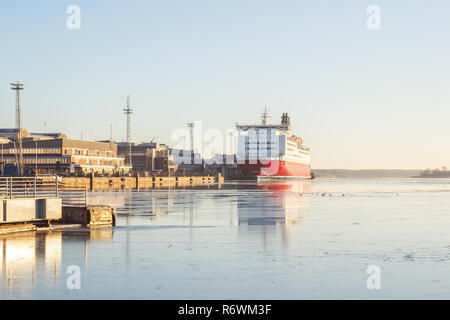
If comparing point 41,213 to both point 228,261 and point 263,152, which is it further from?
point 263,152

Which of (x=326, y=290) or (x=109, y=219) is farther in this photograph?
(x=109, y=219)

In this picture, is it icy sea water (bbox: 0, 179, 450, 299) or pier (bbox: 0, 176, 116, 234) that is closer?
icy sea water (bbox: 0, 179, 450, 299)

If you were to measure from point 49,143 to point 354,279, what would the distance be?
5644 inches

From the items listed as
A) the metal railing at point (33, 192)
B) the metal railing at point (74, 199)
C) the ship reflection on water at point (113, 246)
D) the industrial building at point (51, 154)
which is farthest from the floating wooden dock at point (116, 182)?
the ship reflection on water at point (113, 246)

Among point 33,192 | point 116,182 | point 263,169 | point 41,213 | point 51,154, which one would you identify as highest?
point 51,154

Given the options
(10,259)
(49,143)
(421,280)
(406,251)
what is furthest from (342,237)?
(49,143)

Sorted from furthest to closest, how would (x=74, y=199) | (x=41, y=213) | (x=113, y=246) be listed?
(x=74, y=199), (x=41, y=213), (x=113, y=246)

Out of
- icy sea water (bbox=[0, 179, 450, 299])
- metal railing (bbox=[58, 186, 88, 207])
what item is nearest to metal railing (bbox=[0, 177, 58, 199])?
metal railing (bbox=[58, 186, 88, 207])

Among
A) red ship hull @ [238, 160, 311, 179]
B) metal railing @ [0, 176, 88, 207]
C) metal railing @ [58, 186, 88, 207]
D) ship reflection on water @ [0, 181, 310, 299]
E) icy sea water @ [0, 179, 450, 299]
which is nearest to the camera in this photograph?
icy sea water @ [0, 179, 450, 299]

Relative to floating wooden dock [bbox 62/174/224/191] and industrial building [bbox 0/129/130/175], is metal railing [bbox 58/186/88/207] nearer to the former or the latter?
floating wooden dock [bbox 62/174/224/191]

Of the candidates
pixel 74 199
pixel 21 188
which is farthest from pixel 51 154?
pixel 21 188

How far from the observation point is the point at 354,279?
1521 cm
